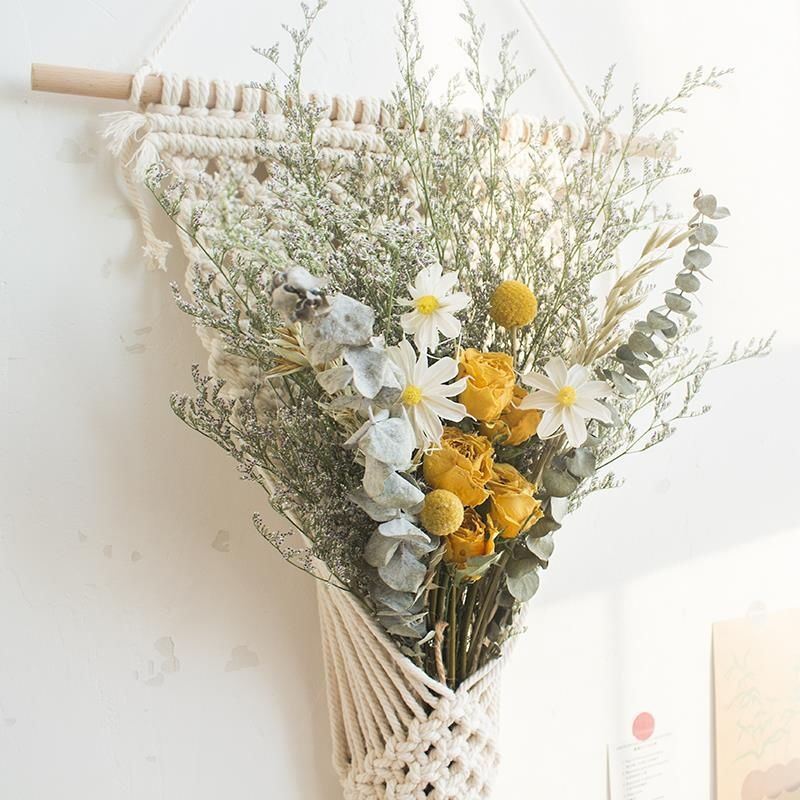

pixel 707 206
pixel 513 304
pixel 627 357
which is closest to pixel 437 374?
pixel 513 304

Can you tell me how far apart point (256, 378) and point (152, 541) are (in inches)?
9.2

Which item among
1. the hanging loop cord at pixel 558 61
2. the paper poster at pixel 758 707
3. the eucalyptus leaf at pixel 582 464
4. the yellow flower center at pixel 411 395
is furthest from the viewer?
the paper poster at pixel 758 707

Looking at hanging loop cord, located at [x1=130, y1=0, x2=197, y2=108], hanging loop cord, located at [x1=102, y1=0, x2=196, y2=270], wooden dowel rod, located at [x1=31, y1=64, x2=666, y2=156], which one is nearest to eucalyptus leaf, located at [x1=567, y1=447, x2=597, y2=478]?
wooden dowel rod, located at [x1=31, y1=64, x2=666, y2=156]

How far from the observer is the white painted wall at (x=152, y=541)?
88 centimetres

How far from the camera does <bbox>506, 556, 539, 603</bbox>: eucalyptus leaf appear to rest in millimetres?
809

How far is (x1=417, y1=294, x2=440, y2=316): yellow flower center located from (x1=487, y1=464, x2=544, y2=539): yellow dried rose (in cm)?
16

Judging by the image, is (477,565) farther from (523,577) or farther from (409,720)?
(409,720)

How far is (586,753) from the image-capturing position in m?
1.16

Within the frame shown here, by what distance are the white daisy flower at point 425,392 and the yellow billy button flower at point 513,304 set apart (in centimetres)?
10

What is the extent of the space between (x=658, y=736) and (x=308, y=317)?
3.02 ft

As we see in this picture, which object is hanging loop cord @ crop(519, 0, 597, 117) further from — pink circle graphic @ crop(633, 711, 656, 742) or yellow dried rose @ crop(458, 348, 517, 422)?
pink circle graphic @ crop(633, 711, 656, 742)

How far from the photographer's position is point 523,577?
813 mm

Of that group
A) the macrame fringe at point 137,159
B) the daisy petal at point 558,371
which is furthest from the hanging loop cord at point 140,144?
the daisy petal at point 558,371

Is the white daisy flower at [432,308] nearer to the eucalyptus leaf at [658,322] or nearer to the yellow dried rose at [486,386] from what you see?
the yellow dried rose at [486,386]
